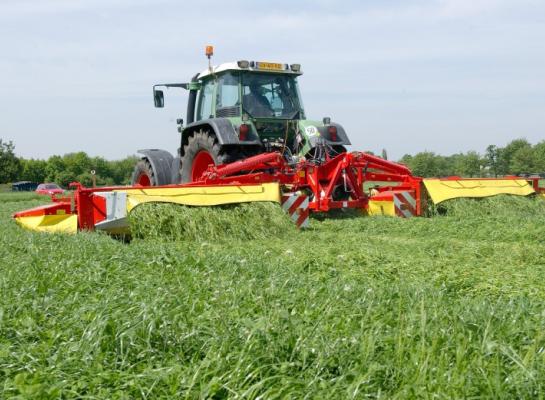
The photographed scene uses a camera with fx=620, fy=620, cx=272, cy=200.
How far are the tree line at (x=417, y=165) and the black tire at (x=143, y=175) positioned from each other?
34163 millimetres

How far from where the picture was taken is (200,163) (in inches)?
395

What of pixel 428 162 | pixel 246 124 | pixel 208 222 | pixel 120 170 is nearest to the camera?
pixel 208 222

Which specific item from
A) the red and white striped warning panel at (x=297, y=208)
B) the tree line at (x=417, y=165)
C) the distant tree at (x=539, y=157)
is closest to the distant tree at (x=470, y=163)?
the tree line at (x=417, y=165)

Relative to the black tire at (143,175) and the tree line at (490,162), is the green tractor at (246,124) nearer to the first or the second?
the black tire at (143,175)

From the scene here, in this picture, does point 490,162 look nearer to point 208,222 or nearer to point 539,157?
point 539,157

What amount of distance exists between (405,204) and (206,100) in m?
3.87

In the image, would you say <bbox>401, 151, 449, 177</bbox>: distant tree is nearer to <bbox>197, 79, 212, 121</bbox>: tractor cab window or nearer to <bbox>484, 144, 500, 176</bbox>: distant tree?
<bbox>484, 144, 500, 176</bbox>: distant tree

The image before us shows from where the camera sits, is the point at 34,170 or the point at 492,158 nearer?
the point at 492,158

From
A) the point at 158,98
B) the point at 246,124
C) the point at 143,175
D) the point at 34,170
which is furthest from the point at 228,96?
the point at 34,170

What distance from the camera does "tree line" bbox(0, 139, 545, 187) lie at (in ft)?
168

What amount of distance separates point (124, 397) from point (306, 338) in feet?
2.54

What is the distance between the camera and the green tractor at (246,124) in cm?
938

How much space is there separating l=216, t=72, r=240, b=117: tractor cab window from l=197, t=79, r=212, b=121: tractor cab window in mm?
214

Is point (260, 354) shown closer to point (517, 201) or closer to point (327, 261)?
point (327, 261)
